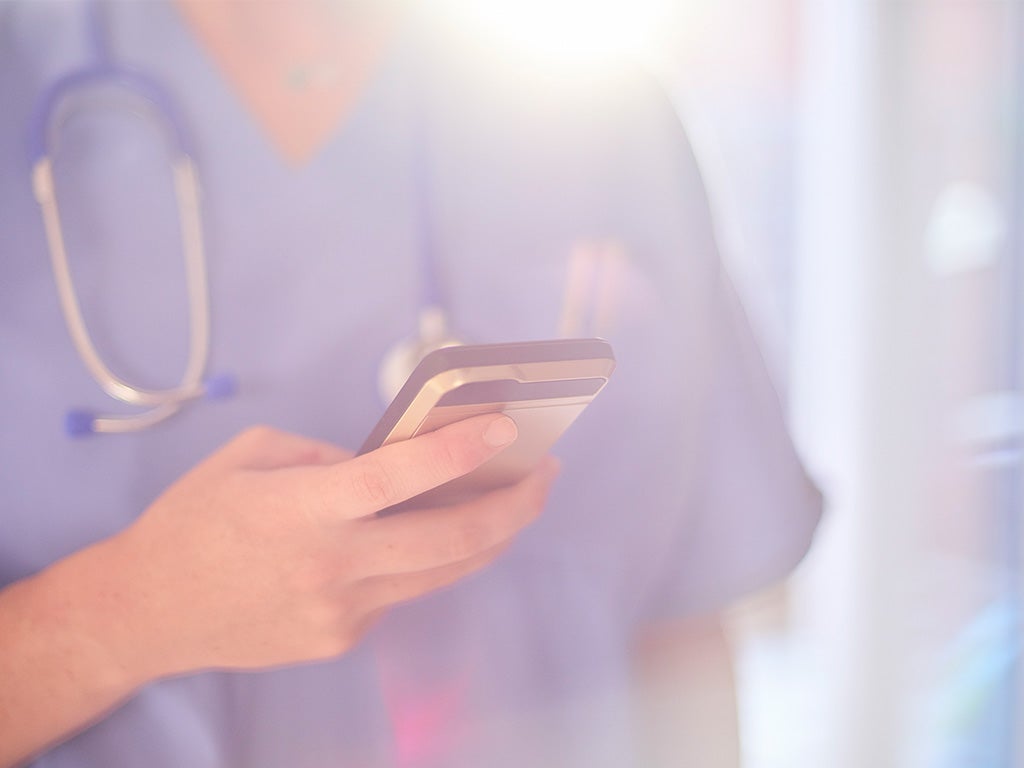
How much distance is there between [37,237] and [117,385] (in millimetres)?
117

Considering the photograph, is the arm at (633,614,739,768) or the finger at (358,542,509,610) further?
the arm at (633,614,739,768)

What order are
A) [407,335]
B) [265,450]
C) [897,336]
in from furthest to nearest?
[897,336] → [407,335] → [265,450]

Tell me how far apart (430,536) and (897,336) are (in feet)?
3.61

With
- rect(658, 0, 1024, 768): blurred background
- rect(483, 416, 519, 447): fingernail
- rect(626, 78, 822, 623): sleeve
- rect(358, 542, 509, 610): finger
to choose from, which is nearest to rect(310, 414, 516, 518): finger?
rect(483, 416, 519, 447): fingernail

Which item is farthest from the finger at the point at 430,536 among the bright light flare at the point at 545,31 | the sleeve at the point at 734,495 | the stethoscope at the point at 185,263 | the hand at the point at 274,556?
the bright light flare at the point at 545,31

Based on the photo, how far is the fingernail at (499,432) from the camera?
1.18 feet

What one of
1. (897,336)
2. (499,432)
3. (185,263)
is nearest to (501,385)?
(499,432)

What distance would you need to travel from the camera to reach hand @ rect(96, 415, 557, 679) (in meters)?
0.41

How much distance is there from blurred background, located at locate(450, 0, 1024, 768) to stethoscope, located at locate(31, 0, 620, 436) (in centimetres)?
63

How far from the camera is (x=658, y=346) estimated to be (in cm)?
62

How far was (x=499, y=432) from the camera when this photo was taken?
36 centimetres

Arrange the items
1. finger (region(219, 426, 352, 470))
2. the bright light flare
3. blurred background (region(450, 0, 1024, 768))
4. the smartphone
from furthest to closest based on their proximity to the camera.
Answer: blurred background (region(450, 0, 1024, 768)), the bright light flare, finger (region(219, 426, 352, 470)), the smartphone

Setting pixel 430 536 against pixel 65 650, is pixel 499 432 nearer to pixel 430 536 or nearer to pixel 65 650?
pixel 430 536

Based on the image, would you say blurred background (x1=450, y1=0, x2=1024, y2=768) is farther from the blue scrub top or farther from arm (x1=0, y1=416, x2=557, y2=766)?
arm (x1=0, y1=416, x2=557, y2=766)
